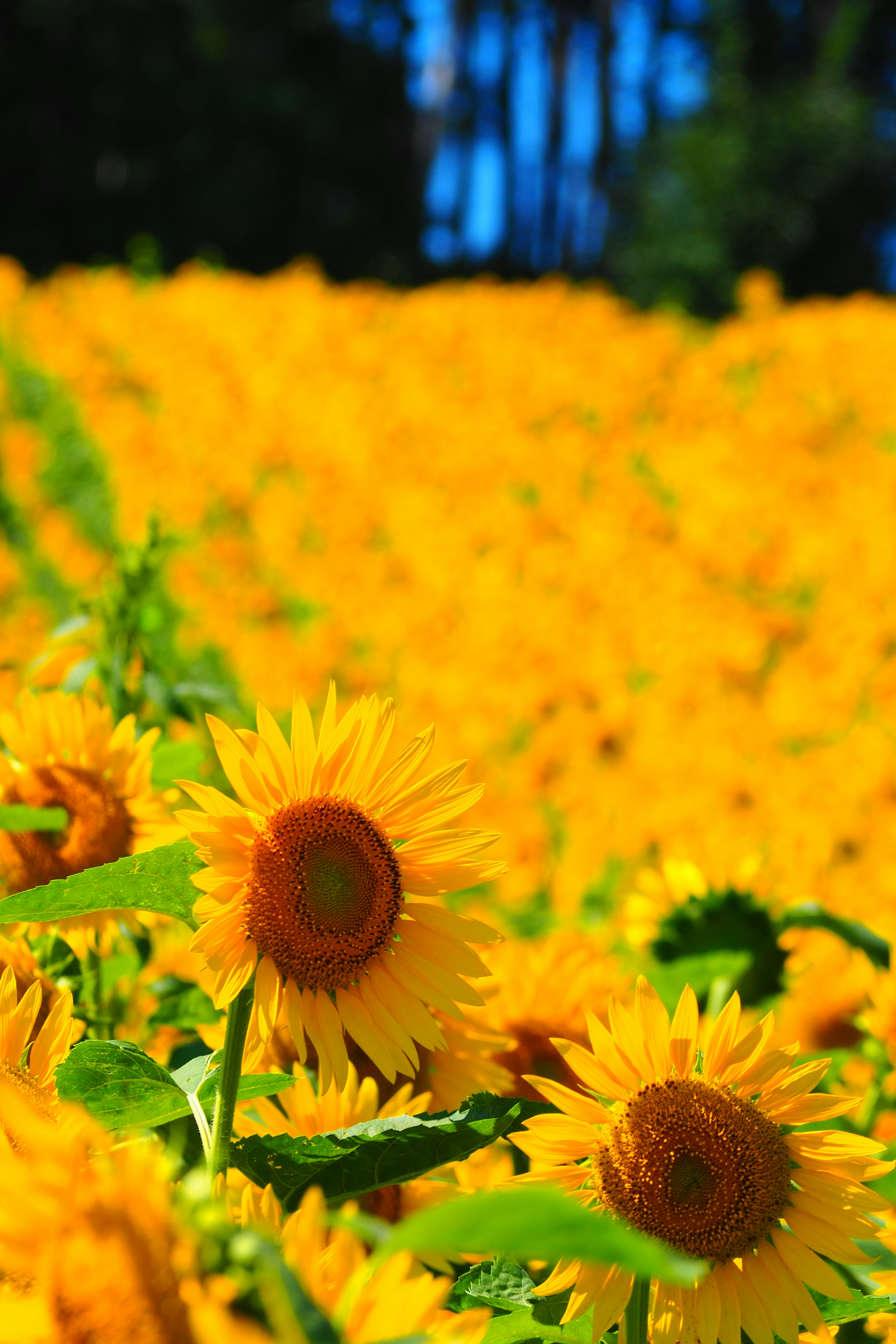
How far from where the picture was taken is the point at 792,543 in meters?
4.45

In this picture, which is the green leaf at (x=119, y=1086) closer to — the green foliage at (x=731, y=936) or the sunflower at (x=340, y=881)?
the sunflower at (x=340, y=881)

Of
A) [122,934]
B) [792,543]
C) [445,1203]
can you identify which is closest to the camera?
[445,1203]

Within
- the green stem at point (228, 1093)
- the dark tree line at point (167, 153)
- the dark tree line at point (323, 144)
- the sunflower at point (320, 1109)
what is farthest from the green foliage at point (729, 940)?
the dark tree line at point (167, 153)

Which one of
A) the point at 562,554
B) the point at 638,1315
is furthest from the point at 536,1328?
the point at 562,554

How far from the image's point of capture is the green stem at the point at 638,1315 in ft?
2.34

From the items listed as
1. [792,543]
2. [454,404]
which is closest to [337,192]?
[454,404]

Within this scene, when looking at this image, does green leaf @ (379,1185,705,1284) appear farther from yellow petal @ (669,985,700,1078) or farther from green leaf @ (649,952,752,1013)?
green leaf @ (649,952,752,1013)

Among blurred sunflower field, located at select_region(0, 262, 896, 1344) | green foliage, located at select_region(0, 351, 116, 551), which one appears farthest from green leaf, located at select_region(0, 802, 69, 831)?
green foliage, located at select_region(0, 351, 116, 551)

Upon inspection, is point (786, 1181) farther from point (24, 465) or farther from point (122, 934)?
point (24, 465)

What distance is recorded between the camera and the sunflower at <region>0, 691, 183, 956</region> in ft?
3.62

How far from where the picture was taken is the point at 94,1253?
1.64 ft

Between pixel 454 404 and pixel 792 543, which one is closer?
pixel 792 543

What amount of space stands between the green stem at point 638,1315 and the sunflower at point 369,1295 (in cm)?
15

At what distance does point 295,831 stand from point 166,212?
26.3 m
